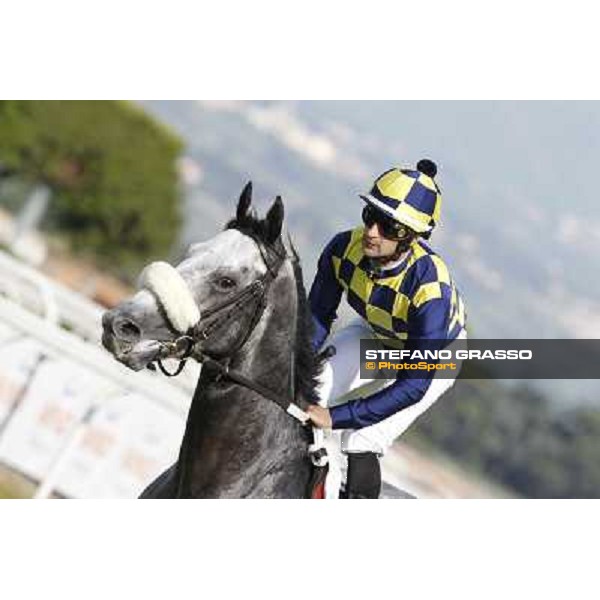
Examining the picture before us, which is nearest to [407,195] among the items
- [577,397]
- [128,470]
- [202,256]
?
[202,256]

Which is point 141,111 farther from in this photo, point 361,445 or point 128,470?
point 361,445

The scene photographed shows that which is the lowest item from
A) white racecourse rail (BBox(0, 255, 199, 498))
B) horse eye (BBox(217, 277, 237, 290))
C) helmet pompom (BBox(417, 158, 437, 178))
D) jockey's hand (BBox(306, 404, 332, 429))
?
jockey's hand (BBox(306, 404, 332, 429))

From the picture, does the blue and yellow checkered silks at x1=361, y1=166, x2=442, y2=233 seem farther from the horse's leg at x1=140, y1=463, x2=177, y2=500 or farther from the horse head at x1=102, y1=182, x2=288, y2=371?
the horse's leg at x1=140, y1=463, x2=177, y2=500

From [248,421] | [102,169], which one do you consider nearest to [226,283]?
[248,421]

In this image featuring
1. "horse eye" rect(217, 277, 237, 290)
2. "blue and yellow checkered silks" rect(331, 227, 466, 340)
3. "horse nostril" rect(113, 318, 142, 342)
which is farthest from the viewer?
"blue and yellow checkered silks" rect(331, 227, 466, 340)

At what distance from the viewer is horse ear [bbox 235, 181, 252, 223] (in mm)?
2721

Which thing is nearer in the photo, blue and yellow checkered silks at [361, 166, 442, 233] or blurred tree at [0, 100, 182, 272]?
blue and yellow checkered silks at [361, 166, 442, 233]

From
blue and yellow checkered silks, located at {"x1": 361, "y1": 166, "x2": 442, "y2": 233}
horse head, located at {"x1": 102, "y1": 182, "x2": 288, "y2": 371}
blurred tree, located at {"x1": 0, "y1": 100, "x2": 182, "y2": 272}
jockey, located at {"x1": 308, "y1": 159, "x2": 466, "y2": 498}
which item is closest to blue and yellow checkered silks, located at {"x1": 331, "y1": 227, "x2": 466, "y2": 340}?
jockey, located at {"x1": 308, "y1": 159, "x2": 466, "y2": 498}

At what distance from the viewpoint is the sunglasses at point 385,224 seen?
3027 mm

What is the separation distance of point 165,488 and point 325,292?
2.31 feet

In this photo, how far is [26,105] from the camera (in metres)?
18.2

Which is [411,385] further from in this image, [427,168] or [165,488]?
[165,488]

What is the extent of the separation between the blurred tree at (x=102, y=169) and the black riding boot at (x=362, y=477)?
1578 centimetres
